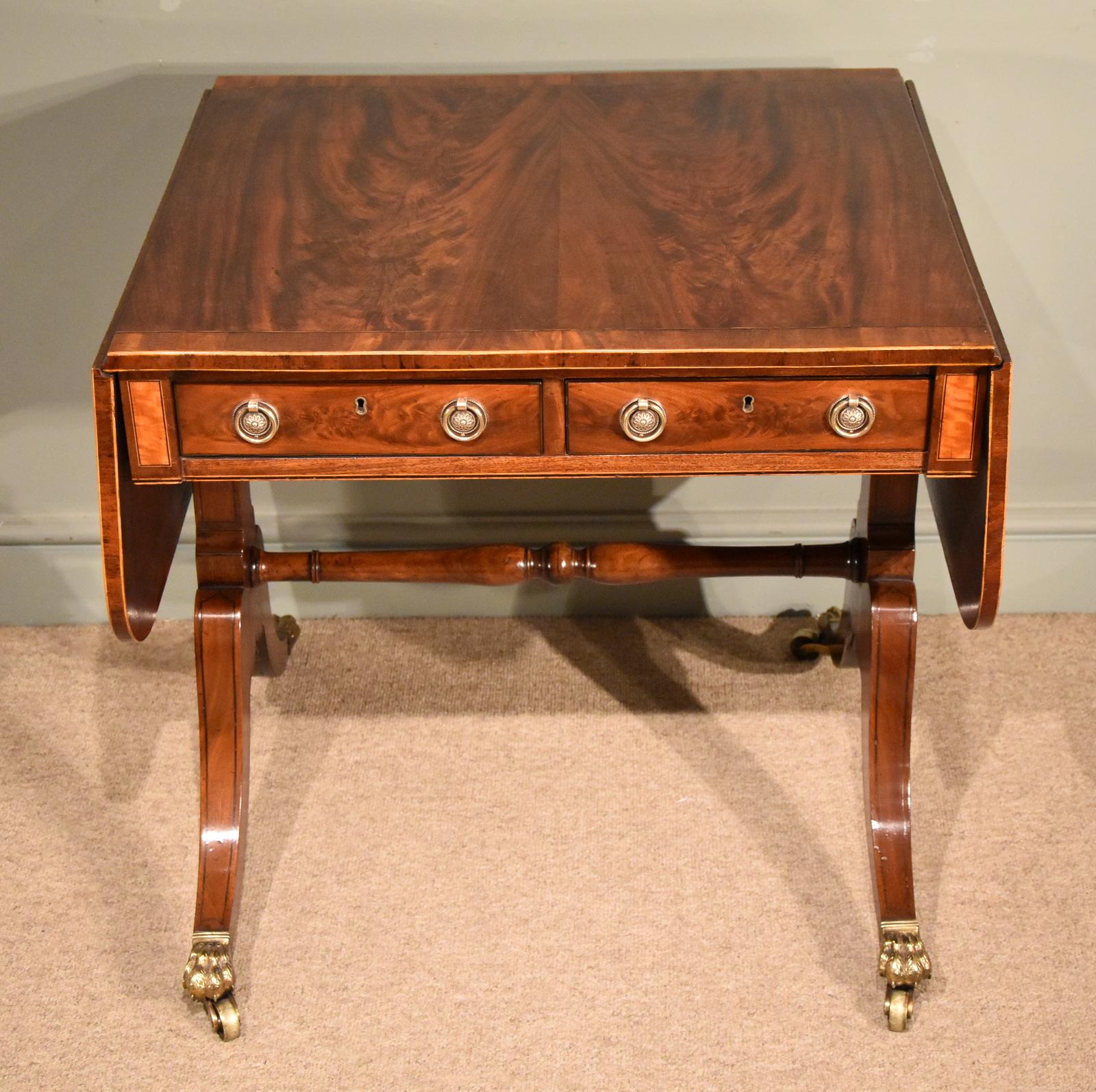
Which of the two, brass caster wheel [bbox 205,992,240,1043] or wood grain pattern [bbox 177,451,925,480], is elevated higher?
wood grain pattern [bbox 177,451,925,480]

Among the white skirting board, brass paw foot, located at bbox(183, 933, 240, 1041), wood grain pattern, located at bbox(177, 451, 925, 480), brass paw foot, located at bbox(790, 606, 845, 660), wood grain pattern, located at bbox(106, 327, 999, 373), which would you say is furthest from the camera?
the white skirting board

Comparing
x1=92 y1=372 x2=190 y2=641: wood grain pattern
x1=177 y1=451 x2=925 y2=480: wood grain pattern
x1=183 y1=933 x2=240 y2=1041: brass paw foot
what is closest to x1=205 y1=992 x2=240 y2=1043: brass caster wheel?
x1=183 y1=933 x2=240 y2=1041: brass paw foot

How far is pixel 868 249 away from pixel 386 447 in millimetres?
561

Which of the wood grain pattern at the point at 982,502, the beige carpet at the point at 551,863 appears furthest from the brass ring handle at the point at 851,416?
the beige carpet at the point at 551,863

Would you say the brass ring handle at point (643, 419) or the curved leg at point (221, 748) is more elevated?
the brass ring handle at point (643, 419)

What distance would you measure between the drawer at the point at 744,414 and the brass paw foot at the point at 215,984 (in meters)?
0.82

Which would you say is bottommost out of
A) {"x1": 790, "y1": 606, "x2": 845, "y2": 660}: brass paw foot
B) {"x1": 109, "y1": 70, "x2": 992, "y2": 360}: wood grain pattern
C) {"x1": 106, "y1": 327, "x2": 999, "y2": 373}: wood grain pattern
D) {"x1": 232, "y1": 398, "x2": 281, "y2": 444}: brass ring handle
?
{"x1": 790, "y1": 606, "x2": 845, "y2": 660}: brass paw foot

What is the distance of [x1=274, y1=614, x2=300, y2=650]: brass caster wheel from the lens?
7.89 ft

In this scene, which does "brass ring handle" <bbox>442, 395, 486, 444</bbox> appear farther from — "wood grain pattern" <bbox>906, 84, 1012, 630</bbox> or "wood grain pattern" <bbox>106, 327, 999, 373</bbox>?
"wood grain pattern" <bbox>906, 84, 1012, 630</bbox>

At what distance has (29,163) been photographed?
84.2 inches

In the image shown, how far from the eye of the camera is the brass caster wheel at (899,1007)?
1.76 m

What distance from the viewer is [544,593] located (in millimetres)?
2529

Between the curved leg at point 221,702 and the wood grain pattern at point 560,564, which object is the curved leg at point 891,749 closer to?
the wood grain pattern at point 560,564

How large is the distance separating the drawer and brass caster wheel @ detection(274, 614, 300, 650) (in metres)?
1.07
